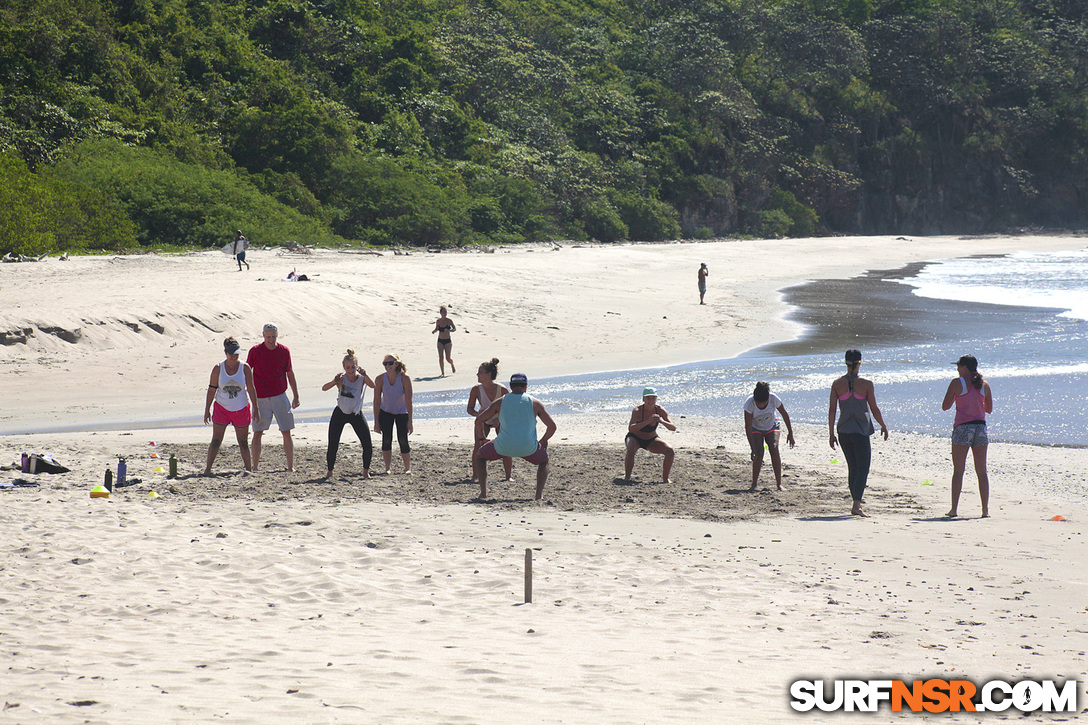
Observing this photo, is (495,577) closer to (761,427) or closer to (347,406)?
(347,406)

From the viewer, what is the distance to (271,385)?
382 inches

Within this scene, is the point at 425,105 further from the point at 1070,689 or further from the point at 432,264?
the point at 1070,689

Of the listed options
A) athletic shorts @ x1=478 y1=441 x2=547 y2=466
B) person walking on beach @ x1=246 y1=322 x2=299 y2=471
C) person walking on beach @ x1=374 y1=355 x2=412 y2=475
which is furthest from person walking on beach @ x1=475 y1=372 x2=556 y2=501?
person walking on beach @ x1=246 y1=322 x2=299 y2=471

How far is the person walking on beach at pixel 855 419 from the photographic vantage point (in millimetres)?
8523

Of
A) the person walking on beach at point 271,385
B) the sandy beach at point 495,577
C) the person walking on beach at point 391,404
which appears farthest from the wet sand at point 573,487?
the person walking on beach at point 271,385

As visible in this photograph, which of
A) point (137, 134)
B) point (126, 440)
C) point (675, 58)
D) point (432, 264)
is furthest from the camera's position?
point (675, 58)

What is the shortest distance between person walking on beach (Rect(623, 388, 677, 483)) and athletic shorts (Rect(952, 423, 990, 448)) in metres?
2.73

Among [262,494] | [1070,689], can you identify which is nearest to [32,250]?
[262,494]

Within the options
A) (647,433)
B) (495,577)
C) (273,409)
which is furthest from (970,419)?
(273,409)

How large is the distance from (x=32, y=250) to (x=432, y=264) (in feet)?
36.1

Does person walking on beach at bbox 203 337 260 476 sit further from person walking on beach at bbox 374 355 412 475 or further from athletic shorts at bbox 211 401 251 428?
person walking on beach at bbox 374 355 412 475

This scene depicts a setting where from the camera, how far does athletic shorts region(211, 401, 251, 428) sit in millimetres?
9555

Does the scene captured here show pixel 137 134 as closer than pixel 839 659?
No

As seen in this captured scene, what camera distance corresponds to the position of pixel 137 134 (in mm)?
35938
